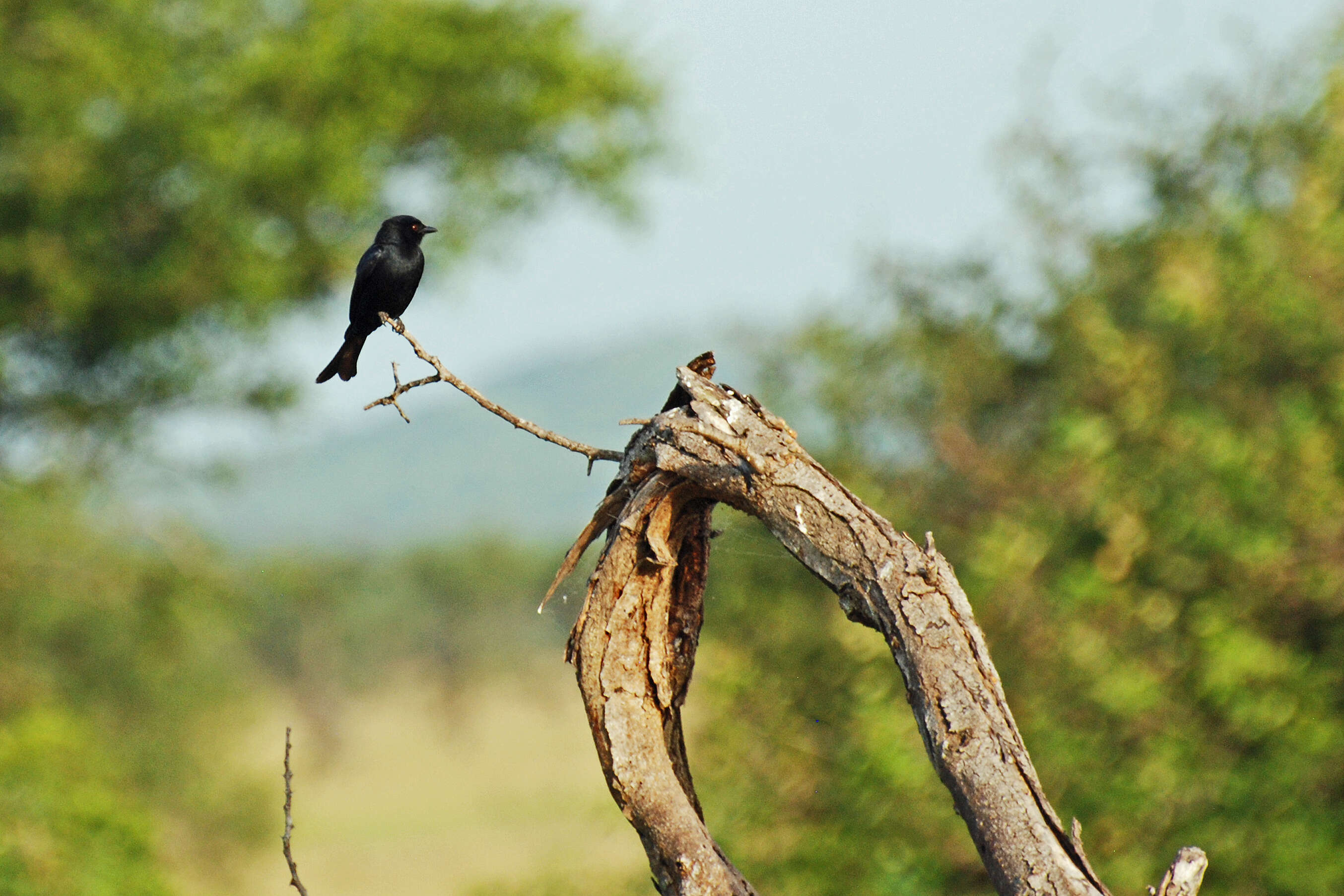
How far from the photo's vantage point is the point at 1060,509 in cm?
873

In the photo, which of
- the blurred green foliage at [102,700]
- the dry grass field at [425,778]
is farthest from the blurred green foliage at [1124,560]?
the dry grass field at [425,778]

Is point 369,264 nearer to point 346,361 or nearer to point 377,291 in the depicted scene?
point 377,291

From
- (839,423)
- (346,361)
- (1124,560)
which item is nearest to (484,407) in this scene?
(346,361)

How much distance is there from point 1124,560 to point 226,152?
9308 mm

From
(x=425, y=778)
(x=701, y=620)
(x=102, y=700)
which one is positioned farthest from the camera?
(x=425, y=778)

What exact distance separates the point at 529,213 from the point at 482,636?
36.4 metres

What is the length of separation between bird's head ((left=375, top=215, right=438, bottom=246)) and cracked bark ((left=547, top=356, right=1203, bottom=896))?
2.00 metres

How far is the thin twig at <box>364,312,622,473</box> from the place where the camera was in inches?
111

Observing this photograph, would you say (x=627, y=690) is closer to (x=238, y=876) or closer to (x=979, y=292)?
(x=979, y=292)

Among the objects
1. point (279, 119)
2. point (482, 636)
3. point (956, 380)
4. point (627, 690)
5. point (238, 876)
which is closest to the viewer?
point (627, 690)

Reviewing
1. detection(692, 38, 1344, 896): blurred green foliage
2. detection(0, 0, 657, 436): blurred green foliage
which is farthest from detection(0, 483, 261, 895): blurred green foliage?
detection(692, 38, 1344, 896): blurred green foliage

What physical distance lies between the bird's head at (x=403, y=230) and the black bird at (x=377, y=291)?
0.02 metres

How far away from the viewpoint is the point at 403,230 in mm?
4730

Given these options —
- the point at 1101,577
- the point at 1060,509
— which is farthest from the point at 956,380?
the point at 1101,577
